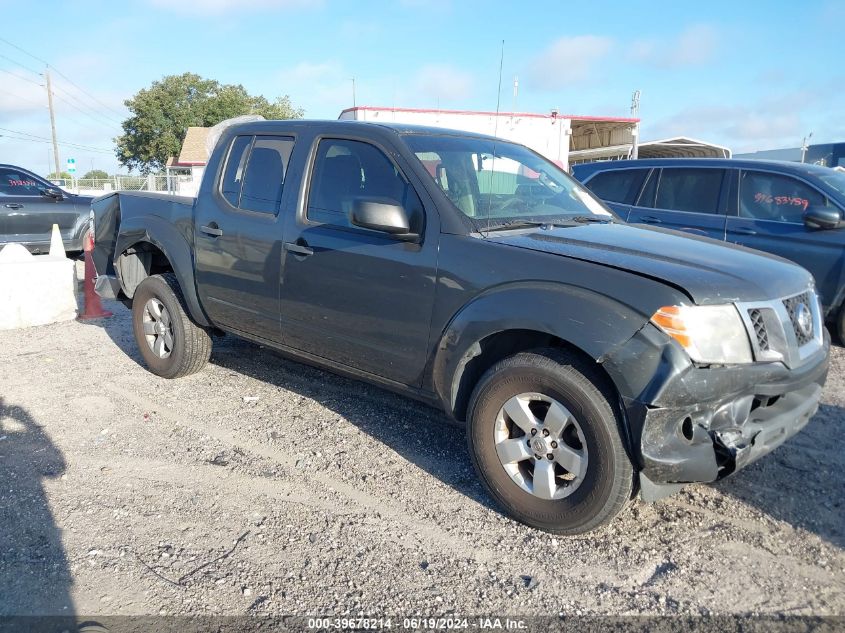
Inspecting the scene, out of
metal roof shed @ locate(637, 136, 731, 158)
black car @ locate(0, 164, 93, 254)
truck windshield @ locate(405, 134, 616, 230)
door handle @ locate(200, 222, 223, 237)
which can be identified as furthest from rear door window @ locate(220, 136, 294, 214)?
metal roof shed @ locate(637, 136, 731, 158)

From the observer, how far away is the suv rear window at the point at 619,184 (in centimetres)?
717

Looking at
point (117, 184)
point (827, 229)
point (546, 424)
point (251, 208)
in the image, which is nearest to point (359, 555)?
point (546, 424)

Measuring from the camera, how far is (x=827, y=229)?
600 centimetres

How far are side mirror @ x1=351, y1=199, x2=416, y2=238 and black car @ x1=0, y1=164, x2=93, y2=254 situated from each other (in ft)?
30.4

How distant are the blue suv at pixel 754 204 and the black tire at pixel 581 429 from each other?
4011 mm

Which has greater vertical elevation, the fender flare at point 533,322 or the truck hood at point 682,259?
the truck hood at point 682,259

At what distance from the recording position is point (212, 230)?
458 centimetres

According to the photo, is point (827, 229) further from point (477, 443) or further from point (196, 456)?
point (196, 456)

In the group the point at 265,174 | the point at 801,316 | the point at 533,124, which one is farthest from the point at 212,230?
the point at 533,124

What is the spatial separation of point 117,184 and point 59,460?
116 ft

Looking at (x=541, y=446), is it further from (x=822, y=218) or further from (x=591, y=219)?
(x=822, y=218)

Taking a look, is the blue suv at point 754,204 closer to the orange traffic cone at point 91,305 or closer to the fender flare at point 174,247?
the fender flare at point 174,247

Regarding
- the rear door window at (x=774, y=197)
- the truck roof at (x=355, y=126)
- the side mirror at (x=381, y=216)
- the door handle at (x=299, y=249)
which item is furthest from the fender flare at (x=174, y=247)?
the rear door window at (x=774, y=197)

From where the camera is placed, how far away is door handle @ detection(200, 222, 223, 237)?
453cm
